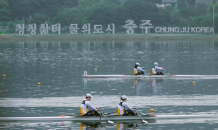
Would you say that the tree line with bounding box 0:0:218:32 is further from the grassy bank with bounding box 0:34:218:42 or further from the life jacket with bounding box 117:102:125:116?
the life jacket with bounding box 117:102:125:116

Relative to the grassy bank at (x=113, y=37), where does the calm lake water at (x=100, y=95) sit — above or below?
below

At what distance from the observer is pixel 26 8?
445 feet

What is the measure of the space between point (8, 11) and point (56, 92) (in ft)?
347

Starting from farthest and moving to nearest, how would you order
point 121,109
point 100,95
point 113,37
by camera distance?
point 113,37
point 100,95
point 121,109

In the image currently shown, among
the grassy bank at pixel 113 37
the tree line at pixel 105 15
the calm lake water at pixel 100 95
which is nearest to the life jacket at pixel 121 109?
the calm lake water at pixel 100 95

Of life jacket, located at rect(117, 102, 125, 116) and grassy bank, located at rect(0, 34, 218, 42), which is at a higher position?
grassy bank, located at rect(0, 34, 218, 42)

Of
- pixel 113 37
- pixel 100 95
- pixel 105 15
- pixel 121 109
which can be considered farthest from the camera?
Result: pixel 105 15

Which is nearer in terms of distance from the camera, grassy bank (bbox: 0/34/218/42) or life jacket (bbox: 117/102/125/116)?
life jacket (bbox: 117/102/125/116)

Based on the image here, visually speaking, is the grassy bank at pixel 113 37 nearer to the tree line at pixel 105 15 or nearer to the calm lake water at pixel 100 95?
the tree line at pixel 105 15

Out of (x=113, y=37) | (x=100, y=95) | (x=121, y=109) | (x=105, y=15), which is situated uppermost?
(x=105, y=15)

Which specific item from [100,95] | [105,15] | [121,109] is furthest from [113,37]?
[121,109]

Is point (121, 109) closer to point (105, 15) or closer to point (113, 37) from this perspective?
point (113, 37)

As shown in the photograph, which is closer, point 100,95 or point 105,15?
point 100,95

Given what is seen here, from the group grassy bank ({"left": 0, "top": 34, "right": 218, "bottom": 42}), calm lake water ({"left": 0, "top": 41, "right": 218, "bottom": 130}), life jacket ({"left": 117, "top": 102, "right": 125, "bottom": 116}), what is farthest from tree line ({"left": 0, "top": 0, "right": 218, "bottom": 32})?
life jacket ({"left": 117, "top": 102, "right": 125, "bottom": 116})
